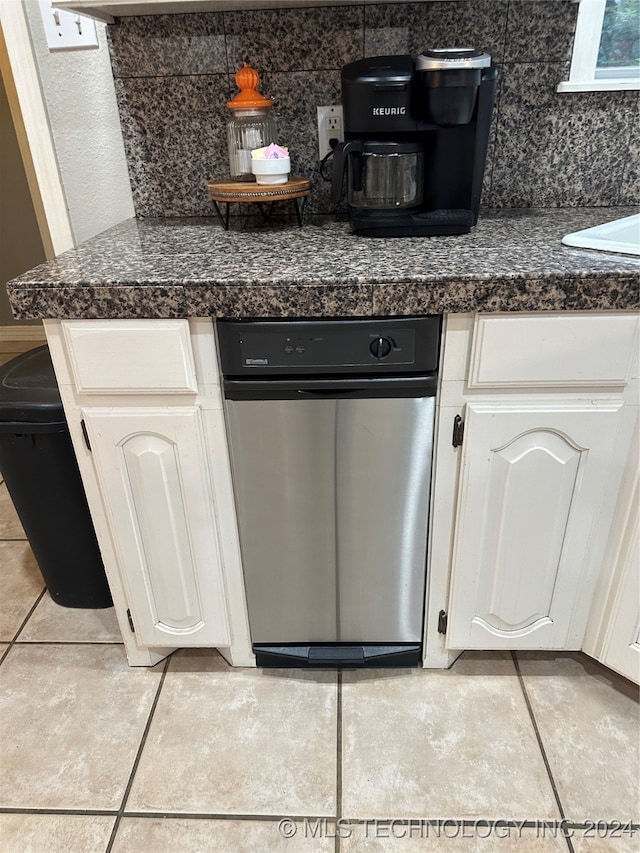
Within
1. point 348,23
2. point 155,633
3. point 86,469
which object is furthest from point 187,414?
point 348,23

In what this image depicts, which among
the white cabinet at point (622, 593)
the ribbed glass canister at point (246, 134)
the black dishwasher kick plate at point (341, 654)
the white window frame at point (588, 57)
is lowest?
the black dishwasher kick plate at point (341, 654)

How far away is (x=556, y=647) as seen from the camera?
1.37 m

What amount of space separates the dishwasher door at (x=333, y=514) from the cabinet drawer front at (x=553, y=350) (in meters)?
0.13

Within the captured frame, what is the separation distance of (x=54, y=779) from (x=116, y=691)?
0.22 meters

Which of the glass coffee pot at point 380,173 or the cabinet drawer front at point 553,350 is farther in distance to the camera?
the glass coffee pot at point 380,173

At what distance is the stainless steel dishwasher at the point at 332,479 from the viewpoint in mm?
1060

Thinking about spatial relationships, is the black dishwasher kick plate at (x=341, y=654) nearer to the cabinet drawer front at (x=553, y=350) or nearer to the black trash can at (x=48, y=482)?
the black trash can at (x=48, y=482)

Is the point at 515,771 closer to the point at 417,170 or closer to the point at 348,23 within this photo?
the point at 417,170

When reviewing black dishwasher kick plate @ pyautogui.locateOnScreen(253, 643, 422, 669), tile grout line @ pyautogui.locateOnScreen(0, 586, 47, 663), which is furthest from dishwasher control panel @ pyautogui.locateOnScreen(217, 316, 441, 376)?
tile grout line @ pyautogui.locateOnScreen(0, 586, 47, 663)

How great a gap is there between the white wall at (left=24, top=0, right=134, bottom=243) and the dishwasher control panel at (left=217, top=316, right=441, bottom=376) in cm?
74

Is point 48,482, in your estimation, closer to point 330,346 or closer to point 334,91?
point 330,346

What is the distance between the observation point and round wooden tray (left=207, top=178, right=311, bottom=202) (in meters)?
1.27

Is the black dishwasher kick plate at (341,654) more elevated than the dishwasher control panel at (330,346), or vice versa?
the dishwasher control panel at (330,346)

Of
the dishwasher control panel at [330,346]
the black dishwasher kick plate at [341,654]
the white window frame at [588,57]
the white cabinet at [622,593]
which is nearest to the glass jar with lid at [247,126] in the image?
the dishwasher control panel at [330,346]
